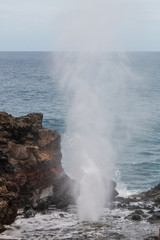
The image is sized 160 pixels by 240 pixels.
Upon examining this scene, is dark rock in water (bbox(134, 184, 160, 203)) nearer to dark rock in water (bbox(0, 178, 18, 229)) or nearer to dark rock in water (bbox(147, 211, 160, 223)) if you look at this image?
dark rock in water (bbox(147, 211, 160, 223))

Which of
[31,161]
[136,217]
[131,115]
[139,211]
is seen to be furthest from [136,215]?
[131,115]

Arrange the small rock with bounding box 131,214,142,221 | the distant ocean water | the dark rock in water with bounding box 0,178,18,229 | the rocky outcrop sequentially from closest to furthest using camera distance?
the dark rock in water with bounding box 0,178,18,229
the small rock with bounding box 131,214,142,221
the rocky outcrop
the distant ocean water

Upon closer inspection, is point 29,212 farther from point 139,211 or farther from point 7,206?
point 139,211

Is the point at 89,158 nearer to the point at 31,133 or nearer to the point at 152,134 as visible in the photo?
the point at 31,133

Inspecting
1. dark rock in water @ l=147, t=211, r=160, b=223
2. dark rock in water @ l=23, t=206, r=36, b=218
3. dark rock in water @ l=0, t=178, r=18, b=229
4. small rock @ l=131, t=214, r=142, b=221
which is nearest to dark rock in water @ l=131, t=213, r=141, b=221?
small rock @ l=131, t=214, r=142, b=221

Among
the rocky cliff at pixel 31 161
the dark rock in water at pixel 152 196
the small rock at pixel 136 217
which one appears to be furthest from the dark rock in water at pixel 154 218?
the rocky cliff at pixel 31 161

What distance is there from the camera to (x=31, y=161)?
102ft

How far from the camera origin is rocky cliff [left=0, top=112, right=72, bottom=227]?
99.3 feet

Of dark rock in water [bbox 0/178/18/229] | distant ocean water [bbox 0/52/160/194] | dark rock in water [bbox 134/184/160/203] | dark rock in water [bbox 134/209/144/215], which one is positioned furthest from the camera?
distant ocean water [bbox 0/52/160/194]

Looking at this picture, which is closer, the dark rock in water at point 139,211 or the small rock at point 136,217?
the small rock at point 136,217

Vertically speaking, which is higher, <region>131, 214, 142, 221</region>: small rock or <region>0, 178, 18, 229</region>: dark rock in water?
<region>0, 178, 18, 229</region>: dark rock in water

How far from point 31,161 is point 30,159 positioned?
0.61 ft

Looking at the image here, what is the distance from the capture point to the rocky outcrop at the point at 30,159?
99.3 ft

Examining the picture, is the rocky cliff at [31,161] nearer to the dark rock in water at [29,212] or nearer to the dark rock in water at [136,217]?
the dark rock in water at [29,212]
